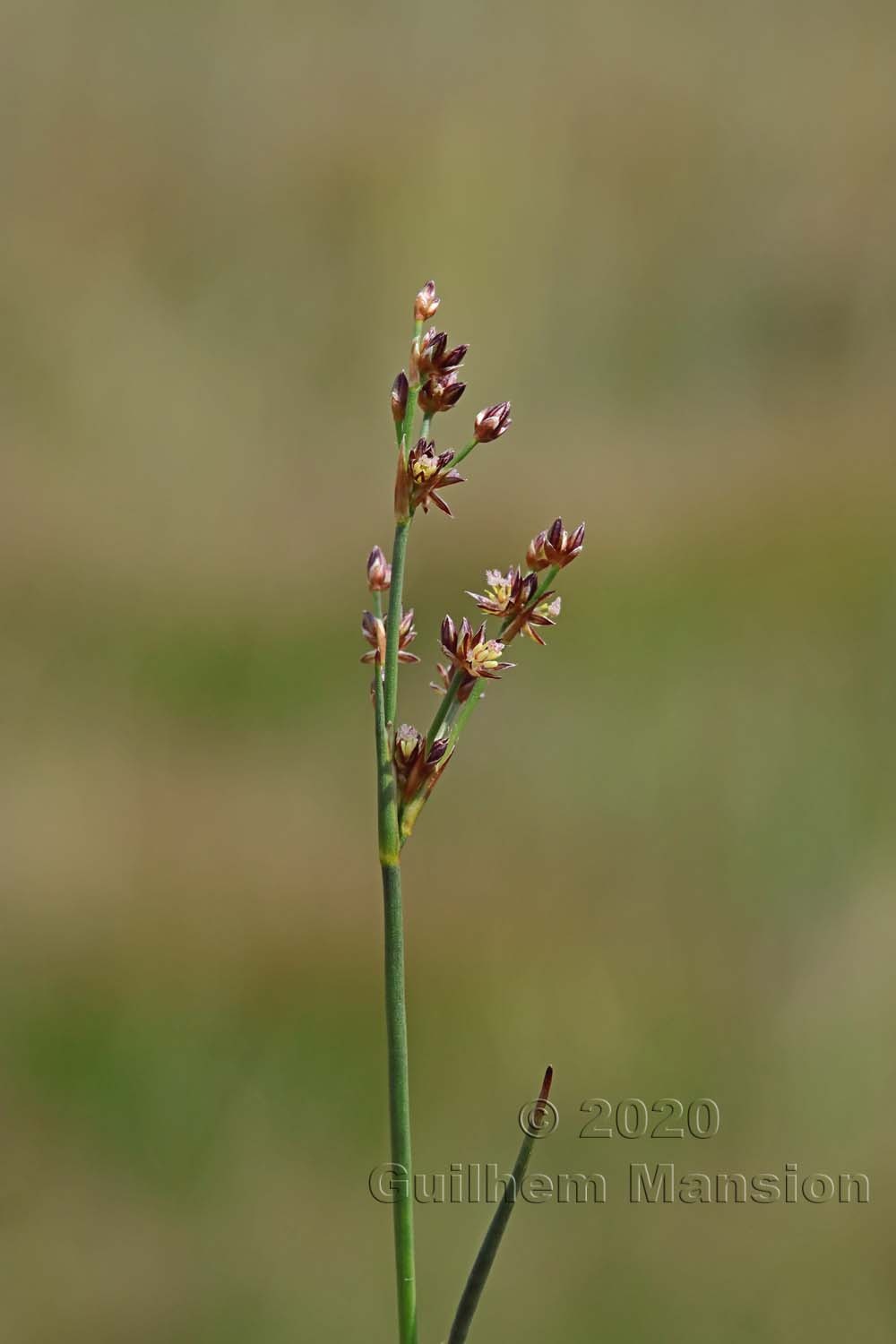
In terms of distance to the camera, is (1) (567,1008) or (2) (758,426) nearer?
(1) (567,1008)

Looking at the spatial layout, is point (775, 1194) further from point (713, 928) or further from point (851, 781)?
point (851, 781)

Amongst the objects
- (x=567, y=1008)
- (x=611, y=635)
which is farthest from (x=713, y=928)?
(x=611, y=635)

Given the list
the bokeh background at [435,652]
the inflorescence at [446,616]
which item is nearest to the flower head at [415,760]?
the inflorescence at [446,616]

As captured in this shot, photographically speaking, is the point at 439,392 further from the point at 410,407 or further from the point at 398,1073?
the point at 398,1073

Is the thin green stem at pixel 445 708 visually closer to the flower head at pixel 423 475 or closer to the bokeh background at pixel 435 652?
the flower head at pixel 423 475

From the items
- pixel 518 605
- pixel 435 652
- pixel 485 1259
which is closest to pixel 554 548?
pixel 518 605
